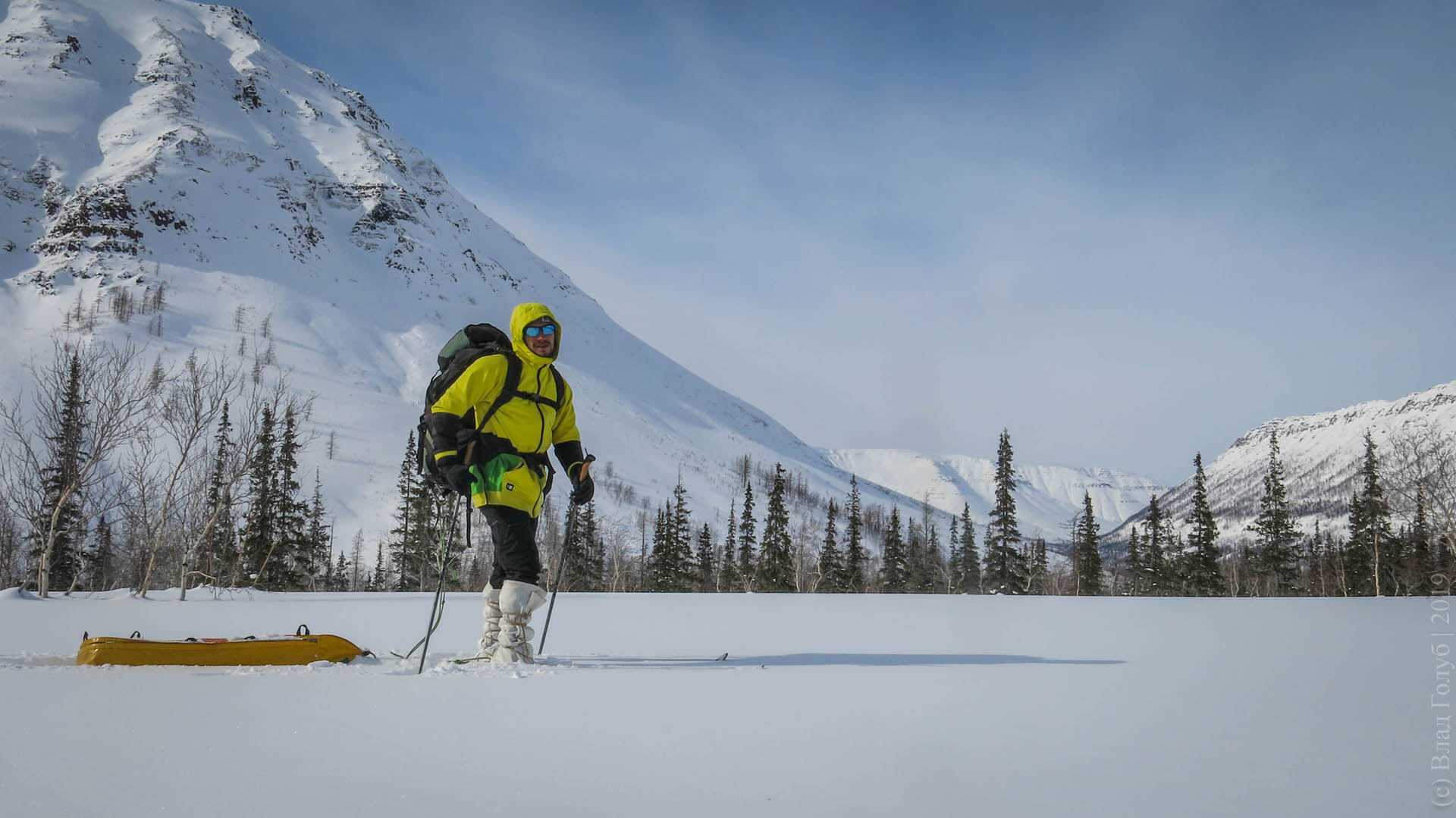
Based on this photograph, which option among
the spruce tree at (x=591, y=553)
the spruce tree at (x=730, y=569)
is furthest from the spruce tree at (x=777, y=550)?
the spruce tree at (x=591, y=553)

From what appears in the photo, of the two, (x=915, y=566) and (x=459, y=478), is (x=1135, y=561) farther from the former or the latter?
(x=459, y=478)

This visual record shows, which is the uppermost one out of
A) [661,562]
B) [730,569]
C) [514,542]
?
[514,542]

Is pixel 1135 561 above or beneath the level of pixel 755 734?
beneath

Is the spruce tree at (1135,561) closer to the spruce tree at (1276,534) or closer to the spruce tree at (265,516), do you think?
the spruce tree at (1276,534)

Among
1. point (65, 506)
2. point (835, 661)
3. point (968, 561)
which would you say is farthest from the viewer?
point (968, 561)

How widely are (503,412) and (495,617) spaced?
127 cm

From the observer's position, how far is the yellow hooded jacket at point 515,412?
4.77 m

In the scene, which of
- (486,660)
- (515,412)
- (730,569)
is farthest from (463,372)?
(730,569)

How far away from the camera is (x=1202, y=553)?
4512 cm

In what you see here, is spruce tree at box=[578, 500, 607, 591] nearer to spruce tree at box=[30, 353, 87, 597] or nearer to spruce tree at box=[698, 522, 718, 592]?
spruce tree at box=[698, 522, 718, 592]

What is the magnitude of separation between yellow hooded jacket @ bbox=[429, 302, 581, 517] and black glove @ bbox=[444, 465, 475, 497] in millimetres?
101

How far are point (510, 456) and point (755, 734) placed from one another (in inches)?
116

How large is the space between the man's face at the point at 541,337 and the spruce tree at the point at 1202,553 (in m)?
47.2

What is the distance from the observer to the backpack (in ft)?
15.8
